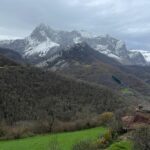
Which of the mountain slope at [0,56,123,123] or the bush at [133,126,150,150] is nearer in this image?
the bush at [133,126,150,150]

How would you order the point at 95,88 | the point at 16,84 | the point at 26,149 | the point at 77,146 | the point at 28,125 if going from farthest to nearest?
the point at 95,88
the point at 16,84
the point at 28,125
the point at 26,149
the point at 77,146

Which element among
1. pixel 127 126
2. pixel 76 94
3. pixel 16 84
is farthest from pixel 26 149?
pixel 76 94

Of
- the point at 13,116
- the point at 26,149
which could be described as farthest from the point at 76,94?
the point at 26,149

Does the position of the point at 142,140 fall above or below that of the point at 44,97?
above

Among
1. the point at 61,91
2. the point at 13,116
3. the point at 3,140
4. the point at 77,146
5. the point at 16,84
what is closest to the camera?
the point at 77,146

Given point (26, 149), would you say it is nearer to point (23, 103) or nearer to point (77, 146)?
point (77, 146)

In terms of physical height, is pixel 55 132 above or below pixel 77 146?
below

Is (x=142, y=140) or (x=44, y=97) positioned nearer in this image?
(x=142, y=140)

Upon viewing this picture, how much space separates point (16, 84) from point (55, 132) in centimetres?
4280

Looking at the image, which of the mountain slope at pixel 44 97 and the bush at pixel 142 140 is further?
the mountain slope at pixel 44 97

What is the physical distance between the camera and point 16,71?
114m

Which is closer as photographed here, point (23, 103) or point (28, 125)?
point (28, 125)

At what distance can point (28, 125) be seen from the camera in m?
62.0

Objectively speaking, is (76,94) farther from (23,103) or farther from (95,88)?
(23,103)
